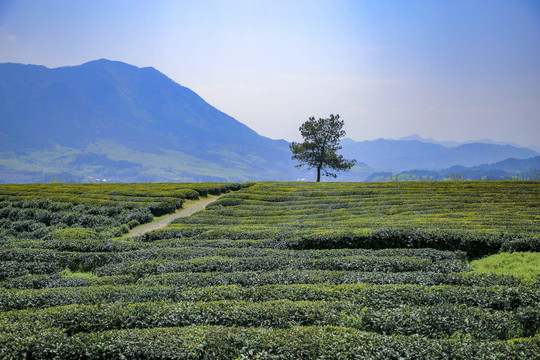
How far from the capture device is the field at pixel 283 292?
768cm

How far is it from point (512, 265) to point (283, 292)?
9377 mm

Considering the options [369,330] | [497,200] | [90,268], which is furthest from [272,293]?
[497,200]

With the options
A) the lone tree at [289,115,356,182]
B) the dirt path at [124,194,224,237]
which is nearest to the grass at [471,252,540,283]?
the dirt path at [124,194,224,237]

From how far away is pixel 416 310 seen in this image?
29.0 ft

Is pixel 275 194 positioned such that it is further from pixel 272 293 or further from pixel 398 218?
pixel 272 293

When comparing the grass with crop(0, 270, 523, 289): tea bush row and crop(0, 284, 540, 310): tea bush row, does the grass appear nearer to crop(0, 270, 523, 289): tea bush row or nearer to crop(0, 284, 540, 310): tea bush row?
crop(0, 270, 523, 289): tea bush row

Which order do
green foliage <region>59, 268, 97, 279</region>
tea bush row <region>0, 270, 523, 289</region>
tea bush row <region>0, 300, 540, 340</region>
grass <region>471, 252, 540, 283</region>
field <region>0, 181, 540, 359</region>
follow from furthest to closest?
1. green foliage <region>59, 268, 97, 279</region>
2. grass <region>471, 252, 540, 283</region>
3. tea bush row <region>0, 270, 523, 289</region>
4. tea bush row <region>0, 300, 540, 340</region>
5. field <region>0, 181, 540, 359</region>

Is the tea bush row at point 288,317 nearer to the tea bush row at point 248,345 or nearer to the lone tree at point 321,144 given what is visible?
the tea bush row at point 248,345

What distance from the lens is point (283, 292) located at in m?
10.8

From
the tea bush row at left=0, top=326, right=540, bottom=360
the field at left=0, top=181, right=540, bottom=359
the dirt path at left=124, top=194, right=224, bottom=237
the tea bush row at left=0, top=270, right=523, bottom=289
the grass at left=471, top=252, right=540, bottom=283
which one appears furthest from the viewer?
the dirt path at left=124, top=194, right=224, bottom=237

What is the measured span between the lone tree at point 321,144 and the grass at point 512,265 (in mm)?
41466

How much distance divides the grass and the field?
0.16 meters

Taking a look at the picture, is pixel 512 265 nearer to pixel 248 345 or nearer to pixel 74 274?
pixel 248 345

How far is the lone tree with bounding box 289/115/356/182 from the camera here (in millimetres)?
56094
